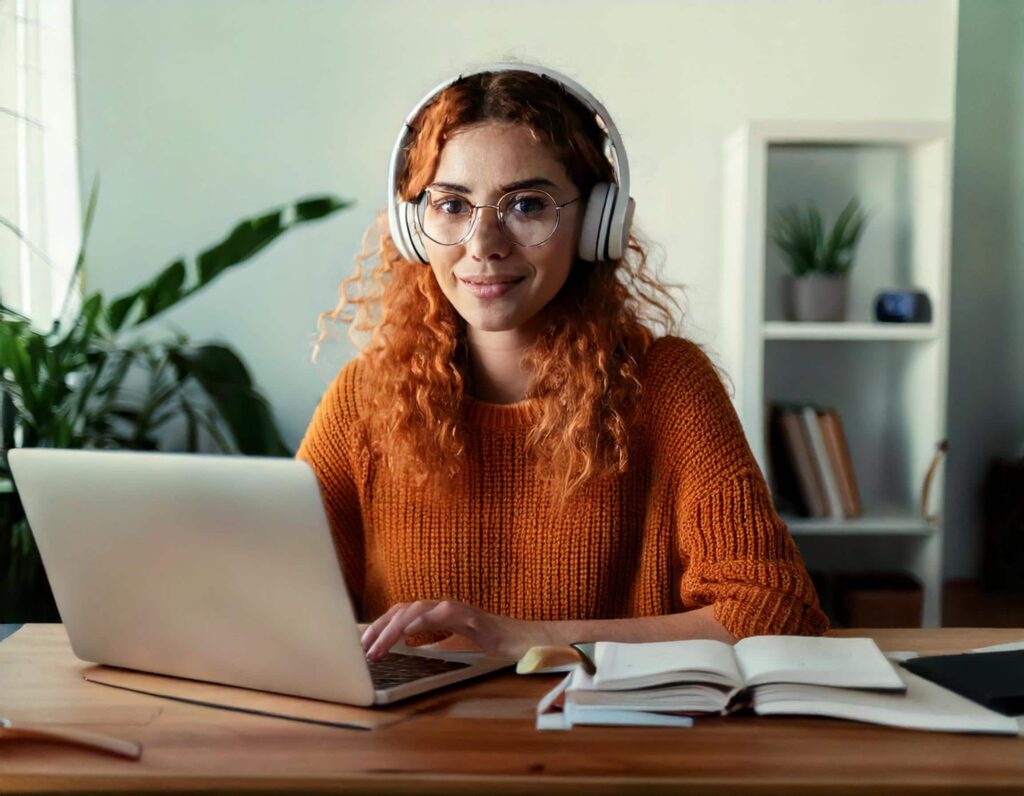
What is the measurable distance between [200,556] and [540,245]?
646 millimetres

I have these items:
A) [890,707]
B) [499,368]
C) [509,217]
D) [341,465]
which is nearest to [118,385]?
[341,465]

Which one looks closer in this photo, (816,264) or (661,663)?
(661,663)

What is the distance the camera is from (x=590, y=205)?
1.53m

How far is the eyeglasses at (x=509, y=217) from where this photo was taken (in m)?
1.49

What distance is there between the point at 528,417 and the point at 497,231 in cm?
26

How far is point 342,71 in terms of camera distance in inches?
119

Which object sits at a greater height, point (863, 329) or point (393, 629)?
point (863, 329)

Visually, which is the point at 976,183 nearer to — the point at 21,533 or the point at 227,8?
the point at 227,8

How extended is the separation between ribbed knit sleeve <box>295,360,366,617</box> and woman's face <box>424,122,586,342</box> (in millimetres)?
256

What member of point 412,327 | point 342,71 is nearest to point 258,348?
point 342,71

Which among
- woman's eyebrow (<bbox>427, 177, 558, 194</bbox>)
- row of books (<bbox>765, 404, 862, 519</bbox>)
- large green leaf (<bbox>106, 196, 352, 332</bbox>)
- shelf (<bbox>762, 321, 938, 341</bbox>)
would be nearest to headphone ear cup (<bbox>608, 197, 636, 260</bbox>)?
woman's eyebrow (<bbox>427, 177, 558, 194</bbox>)

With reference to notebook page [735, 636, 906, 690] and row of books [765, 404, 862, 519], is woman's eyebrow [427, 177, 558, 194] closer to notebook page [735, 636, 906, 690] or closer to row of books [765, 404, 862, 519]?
notebook page [735, 636, 906, 690]

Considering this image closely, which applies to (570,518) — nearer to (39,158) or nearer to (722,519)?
(722,519)

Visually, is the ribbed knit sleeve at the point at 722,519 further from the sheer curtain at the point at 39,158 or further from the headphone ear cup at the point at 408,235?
the sheer curtain at the point at 39,158
